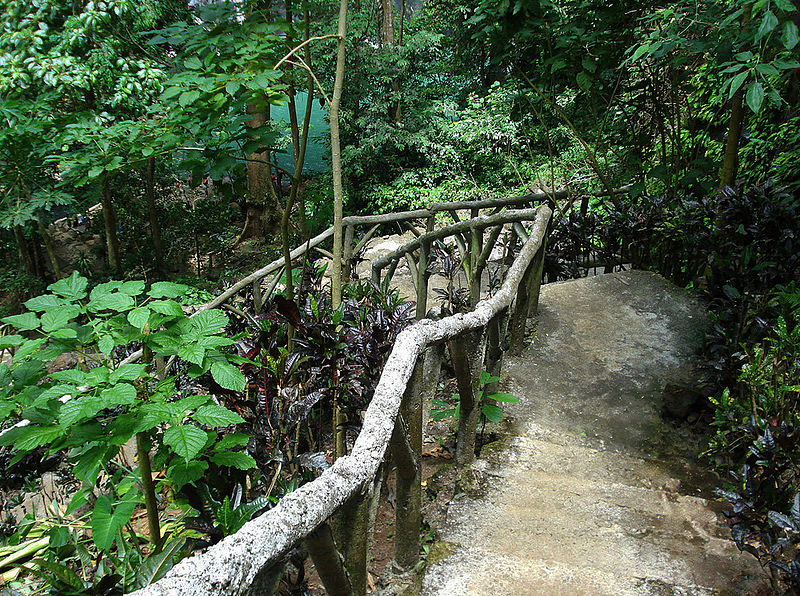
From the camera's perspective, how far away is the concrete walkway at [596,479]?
189cm

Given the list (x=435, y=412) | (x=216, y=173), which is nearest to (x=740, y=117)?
(x=435, y=412)

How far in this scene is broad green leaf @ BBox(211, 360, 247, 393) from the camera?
1.66 metres

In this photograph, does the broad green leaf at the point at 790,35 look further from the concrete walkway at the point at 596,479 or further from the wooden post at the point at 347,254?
the wooden post at the point at 347,254

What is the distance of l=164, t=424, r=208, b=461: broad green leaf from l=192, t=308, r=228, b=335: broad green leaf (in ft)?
1.07

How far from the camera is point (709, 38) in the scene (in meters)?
3.44

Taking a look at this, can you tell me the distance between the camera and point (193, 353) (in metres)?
1.68

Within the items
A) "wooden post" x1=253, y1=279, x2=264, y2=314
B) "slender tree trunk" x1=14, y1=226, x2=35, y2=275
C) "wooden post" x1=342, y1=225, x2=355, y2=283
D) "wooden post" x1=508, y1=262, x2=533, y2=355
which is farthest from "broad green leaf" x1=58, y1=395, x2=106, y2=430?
"slender tree trunk" x1=14, y1=226, x2=35, y2=275

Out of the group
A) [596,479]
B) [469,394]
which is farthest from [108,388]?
[596,479]

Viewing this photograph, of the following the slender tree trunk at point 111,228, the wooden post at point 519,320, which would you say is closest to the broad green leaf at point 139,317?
the wooden post at point 519,320

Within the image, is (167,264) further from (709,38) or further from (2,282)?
(709,38)

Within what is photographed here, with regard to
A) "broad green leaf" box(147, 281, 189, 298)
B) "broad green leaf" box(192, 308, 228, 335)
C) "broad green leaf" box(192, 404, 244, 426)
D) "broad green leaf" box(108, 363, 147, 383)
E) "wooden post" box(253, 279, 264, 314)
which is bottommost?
"wooden post" box(253, 279, 264, 314)

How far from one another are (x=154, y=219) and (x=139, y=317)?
338 inches

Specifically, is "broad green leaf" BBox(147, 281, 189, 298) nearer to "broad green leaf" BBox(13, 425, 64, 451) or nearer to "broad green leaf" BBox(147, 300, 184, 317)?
"broad green leaf" BBox(147, 300, 184, 317)

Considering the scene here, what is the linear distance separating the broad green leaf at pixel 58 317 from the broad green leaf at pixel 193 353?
345mm
